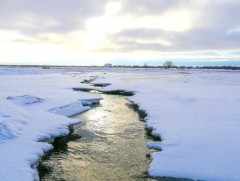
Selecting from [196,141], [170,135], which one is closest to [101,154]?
[170,135]

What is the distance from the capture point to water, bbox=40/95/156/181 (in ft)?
25.2

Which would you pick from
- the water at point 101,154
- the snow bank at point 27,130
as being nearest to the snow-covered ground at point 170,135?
the snow bank at point 27,130

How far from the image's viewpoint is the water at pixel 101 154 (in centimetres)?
769

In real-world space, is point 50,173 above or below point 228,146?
below

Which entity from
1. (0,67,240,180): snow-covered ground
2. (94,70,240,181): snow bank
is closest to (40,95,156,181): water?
(0,67,240,180): snow-covered ground

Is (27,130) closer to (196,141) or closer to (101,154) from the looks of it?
(101,154)

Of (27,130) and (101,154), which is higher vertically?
(27,130)

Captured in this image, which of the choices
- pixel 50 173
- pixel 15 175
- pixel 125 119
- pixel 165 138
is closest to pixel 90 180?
pixel 50 173

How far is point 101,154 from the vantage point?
9211mm

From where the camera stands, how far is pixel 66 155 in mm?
9250

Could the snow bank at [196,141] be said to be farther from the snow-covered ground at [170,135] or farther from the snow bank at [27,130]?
the snow bank at [27,130]

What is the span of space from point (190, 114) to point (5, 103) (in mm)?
9119

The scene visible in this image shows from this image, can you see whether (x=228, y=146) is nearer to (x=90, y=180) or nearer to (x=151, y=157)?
(x=151, y=157)

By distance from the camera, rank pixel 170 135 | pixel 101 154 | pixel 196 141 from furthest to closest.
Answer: pixel 170 135, pixel 196 141, pixel 101 154
